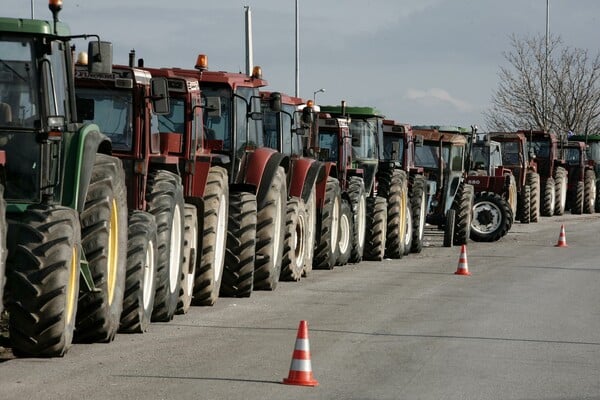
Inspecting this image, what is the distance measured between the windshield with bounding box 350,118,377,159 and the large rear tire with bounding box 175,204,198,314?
10.5m

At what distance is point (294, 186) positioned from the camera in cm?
2083

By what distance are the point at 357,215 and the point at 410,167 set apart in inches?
170

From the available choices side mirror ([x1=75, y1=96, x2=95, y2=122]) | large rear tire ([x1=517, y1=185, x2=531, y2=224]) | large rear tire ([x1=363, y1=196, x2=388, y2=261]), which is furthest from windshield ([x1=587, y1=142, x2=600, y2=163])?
side mirror ([x1=75, y1=96, x2=95, y2=122])

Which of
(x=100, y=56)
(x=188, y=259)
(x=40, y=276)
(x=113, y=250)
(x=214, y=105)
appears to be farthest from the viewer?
(x=214, y=105)

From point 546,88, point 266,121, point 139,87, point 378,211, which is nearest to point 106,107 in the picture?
point 139,87

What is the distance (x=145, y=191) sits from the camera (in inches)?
577

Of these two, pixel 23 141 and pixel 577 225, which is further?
pixel 577 225

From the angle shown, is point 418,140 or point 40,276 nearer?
point 40,276

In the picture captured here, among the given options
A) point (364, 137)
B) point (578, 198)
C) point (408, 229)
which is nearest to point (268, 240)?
point (364, 137)

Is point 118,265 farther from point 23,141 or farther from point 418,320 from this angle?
point 418,320

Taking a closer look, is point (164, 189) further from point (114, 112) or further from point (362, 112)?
point (362, 112)

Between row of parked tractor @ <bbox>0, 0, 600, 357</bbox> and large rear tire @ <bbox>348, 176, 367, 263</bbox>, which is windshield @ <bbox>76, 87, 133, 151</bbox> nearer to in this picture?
row of parked tractor @ <bbox>0, 0, 600, 357</bbox>

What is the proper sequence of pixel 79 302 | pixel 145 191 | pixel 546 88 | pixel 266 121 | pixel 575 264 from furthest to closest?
pixel 546 88, pixel 575 264, pixel 266 121, pixel 145 191, pixel 79 302

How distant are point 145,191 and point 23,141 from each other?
132 inches
